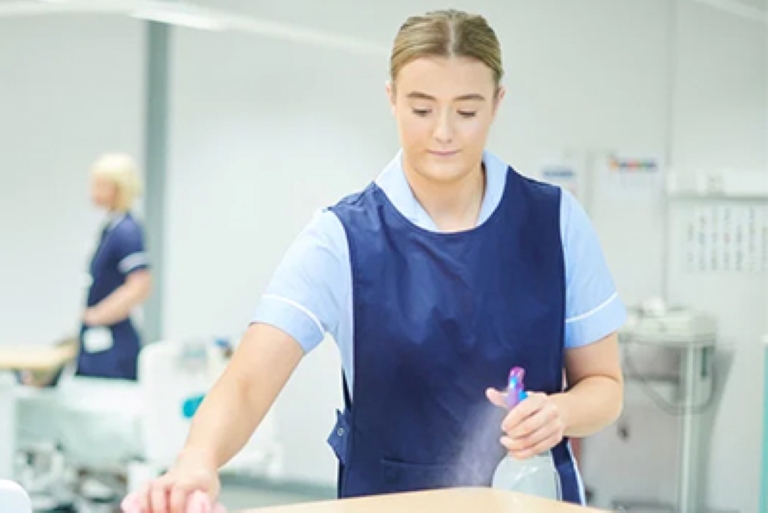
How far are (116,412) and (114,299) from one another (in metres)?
0.46

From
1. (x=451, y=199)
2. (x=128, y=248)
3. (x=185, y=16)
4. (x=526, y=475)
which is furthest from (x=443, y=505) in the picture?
(x=185, y=16)

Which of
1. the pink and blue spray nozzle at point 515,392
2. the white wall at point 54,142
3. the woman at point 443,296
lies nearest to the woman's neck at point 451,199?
the woman at point 443,296

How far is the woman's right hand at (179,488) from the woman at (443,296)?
22 cm

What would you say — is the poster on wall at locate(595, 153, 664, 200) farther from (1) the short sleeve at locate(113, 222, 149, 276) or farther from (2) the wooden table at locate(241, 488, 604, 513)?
(2) the wooden table at locate(241, 488, 604, 513)

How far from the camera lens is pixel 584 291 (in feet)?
4.91

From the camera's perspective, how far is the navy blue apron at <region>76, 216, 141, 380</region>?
4.46 meters

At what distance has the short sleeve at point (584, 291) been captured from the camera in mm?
1488

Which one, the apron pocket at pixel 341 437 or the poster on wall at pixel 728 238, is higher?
the poster on wall at pixel 728 238

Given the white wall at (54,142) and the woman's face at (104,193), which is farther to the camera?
the white wall at (54,142)

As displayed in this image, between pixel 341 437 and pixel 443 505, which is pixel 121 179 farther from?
pixel 443 505

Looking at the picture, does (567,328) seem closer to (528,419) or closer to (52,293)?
(528,419)

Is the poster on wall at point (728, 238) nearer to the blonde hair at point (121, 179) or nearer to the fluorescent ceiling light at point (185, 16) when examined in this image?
the fluorescent ceiling light at point (185, 16)

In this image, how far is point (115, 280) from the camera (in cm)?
446

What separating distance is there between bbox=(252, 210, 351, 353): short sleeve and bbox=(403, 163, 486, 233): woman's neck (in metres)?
0.12
